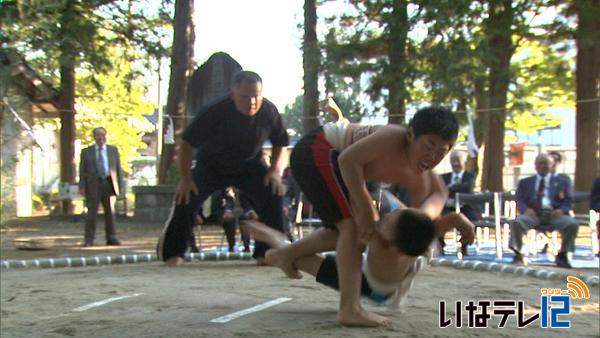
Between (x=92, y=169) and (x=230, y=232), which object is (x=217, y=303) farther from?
(x=92, y=169)

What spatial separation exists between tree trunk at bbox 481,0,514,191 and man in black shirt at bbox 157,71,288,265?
6118mm

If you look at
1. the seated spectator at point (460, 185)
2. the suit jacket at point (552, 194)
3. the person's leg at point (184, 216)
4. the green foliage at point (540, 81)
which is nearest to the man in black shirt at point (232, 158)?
the person's leg at point (184, 216)

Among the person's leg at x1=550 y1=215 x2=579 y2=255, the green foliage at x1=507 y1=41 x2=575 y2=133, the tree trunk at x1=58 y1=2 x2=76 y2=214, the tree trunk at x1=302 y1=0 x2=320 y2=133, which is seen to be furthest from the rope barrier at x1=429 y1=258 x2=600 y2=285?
the tree trunk at x1=58 y1=2 x2=76 y2=214

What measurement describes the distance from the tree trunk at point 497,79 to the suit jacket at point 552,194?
400cm

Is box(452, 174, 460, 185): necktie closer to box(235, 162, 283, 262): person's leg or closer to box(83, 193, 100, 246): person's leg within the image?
box(235, 162, 283, 262): person's leg

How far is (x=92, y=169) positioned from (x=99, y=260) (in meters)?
1.78

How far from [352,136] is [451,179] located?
4.27m

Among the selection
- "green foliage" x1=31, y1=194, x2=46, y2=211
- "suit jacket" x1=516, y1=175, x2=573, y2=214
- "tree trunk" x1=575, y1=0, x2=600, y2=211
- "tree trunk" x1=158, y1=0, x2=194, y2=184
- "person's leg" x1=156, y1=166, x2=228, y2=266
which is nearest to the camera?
"person's leg" x1=156, y1=166, x2=228, y2=266

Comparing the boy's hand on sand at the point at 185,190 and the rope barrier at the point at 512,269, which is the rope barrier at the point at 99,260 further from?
the rope barrier at the point at 512,269

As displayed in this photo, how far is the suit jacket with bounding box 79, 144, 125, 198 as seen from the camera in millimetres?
7508

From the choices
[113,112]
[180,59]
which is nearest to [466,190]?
[180,59]

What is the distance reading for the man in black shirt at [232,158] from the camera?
466cm

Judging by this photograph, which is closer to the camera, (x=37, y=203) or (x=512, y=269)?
(x=512, y=269)

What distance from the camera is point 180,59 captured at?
11.8m
